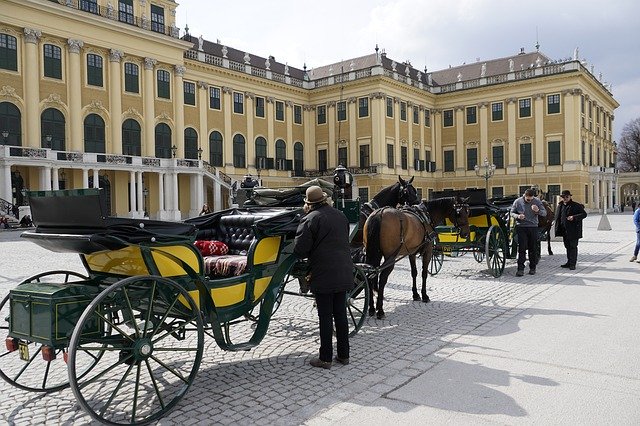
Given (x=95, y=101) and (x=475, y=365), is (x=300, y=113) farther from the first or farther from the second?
(x=475, y=365)

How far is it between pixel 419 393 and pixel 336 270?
1389mm

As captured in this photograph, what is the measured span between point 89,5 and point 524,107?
38.8 meters

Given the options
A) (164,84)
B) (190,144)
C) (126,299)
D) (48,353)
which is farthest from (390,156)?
(48,353)

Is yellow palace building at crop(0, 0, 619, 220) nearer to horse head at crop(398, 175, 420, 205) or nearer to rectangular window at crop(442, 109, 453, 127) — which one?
rectangular window at crop(442, 109, 453, 127)

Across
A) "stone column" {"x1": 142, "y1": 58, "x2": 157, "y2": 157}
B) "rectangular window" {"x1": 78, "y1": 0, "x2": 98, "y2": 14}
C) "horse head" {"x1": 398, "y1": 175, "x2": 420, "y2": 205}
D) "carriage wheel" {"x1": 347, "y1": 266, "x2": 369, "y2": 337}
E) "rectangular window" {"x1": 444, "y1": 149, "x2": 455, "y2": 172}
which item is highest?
"rectangular window" {"x1": 78, "y1": 0, "x2": 98, "y2": 14}

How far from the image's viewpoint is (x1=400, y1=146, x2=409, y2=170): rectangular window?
172ft

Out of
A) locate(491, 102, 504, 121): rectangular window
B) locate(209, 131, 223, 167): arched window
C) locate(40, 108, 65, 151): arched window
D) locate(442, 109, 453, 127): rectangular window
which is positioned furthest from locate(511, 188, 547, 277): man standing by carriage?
locate(442, 109, 453, 127): rectangular window

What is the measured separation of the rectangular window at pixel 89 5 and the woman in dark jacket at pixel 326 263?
35.0 meters

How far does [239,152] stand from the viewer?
46.4 m

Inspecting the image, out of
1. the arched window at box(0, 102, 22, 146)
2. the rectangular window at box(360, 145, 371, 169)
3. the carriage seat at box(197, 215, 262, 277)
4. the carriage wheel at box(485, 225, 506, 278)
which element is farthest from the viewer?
the rectangular window at box(360, 145, 371, 169)

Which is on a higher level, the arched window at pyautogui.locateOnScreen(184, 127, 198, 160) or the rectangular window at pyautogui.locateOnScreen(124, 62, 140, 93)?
the rectangular window at pyautogui.locateOnScreen(124, 62, 140, 93)

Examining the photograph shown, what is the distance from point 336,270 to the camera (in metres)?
5.29

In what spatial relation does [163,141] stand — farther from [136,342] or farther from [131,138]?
[136,342]

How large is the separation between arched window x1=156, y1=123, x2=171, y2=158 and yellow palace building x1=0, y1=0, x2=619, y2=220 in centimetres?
11
